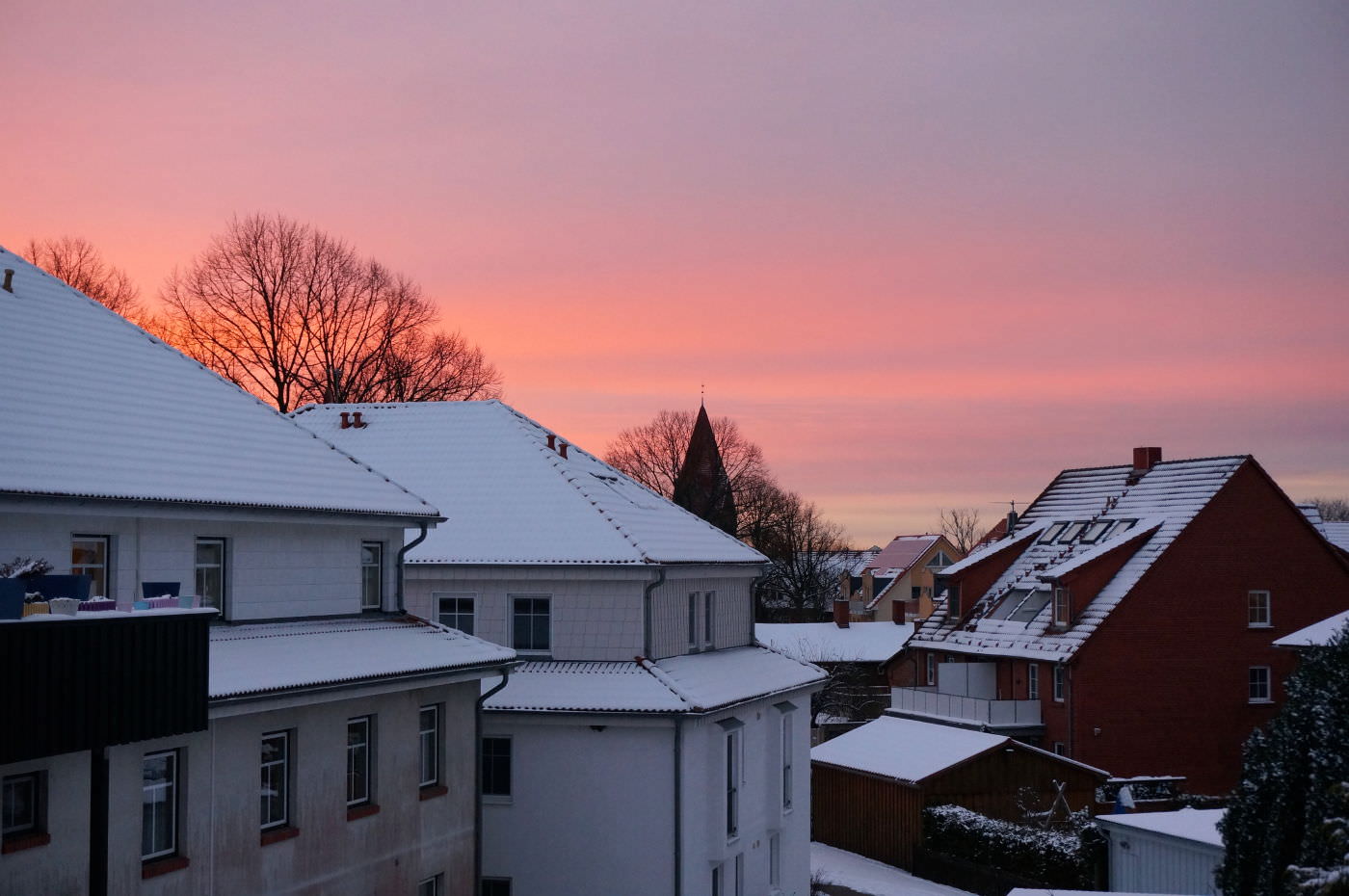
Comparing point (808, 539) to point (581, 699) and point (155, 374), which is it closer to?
point (581, 699)

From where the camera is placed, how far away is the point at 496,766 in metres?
25.2

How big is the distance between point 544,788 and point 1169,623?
22.4 m

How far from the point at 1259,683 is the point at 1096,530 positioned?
6.67 meters

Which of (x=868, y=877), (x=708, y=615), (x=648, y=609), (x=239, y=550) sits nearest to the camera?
(x=239, y=550)

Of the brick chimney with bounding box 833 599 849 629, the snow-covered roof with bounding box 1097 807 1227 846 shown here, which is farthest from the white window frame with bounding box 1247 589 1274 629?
the brick chimney with bounding box 833 599 849 629

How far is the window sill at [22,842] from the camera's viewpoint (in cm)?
1341

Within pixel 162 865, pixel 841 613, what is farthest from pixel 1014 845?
pixel 841 613

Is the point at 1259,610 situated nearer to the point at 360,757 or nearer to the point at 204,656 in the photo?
the point at 360,757

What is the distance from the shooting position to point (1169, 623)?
39.8m

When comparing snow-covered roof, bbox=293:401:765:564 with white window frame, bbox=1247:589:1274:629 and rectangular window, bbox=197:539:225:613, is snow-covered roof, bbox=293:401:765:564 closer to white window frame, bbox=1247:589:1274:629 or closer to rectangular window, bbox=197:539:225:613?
rectangular window, bbox=197:539:225:613

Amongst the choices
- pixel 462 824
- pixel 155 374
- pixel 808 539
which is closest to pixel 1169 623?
pixel 462 824

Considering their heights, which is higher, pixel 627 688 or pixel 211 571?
pixel 211 571

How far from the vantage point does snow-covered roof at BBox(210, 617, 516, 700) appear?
53.3ft

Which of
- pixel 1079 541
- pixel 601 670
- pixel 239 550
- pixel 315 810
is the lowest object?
pixel 315 810
